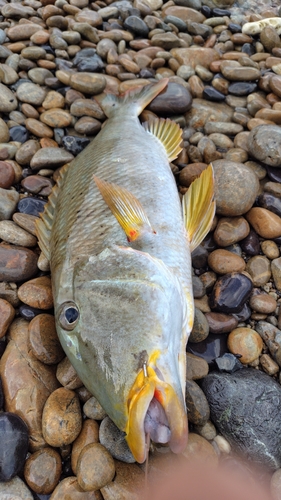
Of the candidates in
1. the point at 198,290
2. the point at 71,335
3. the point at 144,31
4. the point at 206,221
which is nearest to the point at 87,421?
the point at 71,335

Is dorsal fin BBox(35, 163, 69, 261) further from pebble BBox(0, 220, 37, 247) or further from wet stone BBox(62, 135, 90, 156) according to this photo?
wet stone BBox(62, 135, 90, 156)

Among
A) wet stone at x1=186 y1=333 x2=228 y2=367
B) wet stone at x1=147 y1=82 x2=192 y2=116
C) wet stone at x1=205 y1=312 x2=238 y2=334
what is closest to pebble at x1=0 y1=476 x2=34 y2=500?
wet stone at x1=186 y1=333 x2=228 y2=367

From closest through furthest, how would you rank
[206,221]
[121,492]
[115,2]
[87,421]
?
[121,492] → [87,421] → [206,221] → [115,2]

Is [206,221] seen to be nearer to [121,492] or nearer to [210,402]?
[210,402]

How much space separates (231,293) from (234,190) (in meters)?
1.03

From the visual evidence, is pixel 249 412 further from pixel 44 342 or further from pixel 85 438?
pixel 44 342

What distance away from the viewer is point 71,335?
7.62ft

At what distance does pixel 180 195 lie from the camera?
3871 millimetres

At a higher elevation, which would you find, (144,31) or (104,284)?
(144,31)

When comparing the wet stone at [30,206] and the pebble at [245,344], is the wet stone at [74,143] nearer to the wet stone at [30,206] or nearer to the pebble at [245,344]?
the wet stone at [30,206]

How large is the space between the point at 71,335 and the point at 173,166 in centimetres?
244

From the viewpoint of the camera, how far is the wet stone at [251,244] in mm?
3465

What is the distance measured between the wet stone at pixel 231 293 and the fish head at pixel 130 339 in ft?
2.60

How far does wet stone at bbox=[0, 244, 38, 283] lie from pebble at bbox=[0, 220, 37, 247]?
0.29ft
